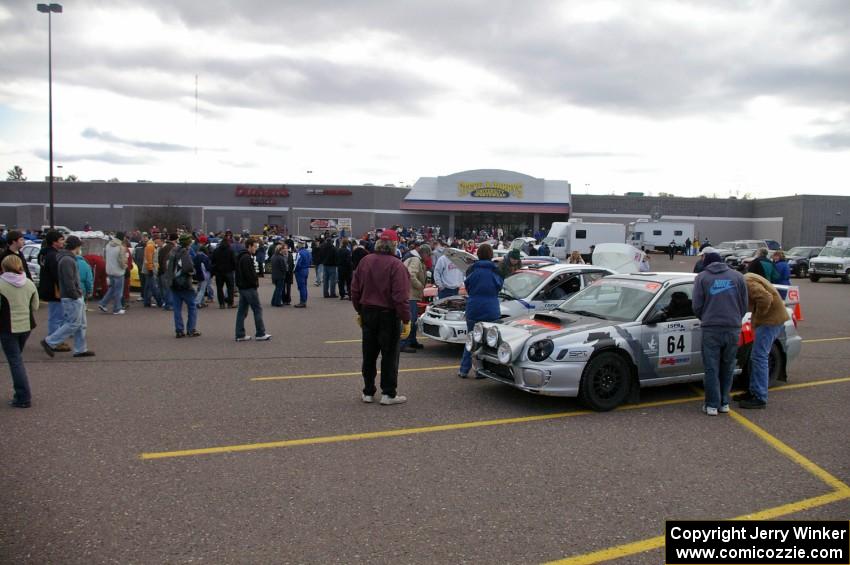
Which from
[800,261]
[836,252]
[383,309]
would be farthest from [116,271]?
[800,261]

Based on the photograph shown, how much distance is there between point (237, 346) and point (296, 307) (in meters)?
6.02

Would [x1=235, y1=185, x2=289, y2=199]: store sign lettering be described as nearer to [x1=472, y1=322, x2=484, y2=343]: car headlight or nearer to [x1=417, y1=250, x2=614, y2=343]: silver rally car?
[x1=417, y1=250, x2=614, y2=343]: silver rally car

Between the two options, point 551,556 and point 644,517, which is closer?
point 551,556

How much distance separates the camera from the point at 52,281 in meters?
9.46

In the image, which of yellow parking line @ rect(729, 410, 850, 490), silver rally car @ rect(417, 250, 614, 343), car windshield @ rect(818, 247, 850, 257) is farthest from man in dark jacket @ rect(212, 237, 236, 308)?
car windshield @ rect(818, 247, 850, 257)

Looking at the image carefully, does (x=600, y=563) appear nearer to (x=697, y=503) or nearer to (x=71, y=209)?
(x=697, y=503)

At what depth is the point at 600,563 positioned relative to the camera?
3785mm

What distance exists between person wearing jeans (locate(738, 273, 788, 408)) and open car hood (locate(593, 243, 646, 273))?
11.4m

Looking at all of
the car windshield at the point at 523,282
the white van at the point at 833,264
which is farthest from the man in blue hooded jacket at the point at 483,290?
the white van at the point at 833,264

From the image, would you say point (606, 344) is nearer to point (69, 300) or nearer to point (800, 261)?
point (69, 300)

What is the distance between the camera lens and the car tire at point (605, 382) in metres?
6.89

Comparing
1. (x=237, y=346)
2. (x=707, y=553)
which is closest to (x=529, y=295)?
(x=237, y=346)

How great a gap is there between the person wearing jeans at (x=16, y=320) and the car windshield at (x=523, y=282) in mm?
6609

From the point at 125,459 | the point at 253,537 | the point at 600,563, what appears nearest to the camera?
the point at 600,563
